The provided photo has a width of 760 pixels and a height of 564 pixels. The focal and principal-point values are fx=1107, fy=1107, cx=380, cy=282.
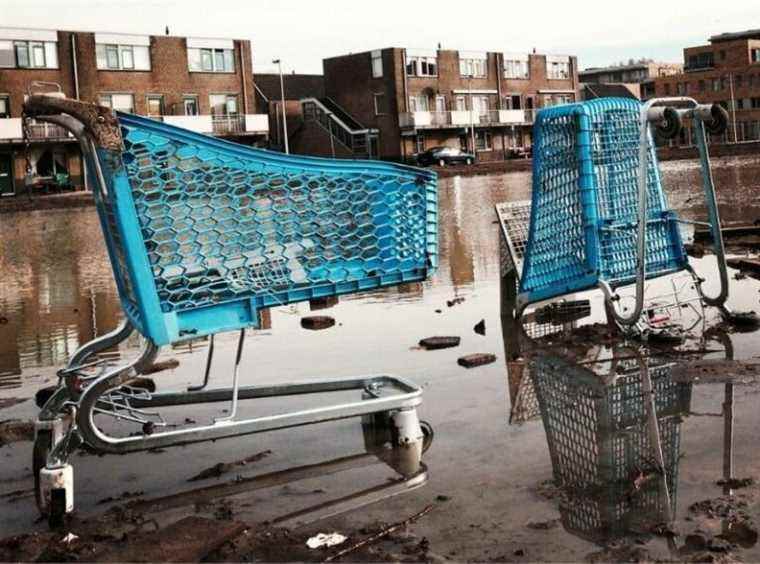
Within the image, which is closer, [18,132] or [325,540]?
[325,540]

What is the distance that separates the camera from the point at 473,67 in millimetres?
75312

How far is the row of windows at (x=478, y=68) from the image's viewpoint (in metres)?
69.9

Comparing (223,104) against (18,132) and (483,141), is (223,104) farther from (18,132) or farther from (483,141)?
(483,141)

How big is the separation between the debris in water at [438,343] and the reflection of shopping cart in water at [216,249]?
81.6 inches

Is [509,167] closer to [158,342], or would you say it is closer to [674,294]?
[674,294]

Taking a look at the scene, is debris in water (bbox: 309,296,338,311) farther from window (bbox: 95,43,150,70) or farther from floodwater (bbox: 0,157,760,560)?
window (bbox: 95,43,150,70)

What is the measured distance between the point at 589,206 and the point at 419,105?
63.6m

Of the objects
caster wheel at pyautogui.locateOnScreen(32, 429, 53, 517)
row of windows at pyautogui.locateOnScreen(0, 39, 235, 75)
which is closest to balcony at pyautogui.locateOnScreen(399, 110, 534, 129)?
row of windows at pyautogui.locateOnScreen(0, 39, 235, 75)

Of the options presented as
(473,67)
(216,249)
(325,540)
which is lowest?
(325,540)

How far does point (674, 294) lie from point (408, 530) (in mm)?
4563

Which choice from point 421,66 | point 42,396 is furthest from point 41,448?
point 421,66

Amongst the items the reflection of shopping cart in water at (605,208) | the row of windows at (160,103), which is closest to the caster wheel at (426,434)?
the reflection of shopping cart in water at (605,208)

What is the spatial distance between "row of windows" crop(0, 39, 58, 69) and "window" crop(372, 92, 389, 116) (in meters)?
22.5

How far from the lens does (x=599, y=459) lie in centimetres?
455
